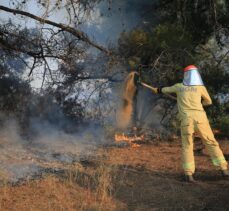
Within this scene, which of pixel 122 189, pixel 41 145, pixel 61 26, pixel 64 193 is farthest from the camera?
pixel 41 145

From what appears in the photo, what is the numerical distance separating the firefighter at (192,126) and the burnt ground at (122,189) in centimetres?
33

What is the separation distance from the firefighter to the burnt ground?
1.07 feet

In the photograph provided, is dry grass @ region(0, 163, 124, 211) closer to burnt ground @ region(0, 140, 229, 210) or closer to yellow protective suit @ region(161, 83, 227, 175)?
burnt ground @ region(0, 140, 229, 210)

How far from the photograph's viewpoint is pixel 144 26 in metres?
14.6

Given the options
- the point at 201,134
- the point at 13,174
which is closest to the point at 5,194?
the point at 13,174

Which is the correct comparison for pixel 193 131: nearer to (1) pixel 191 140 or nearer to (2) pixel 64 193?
(1) pixel 191 140

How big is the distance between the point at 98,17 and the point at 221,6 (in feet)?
12.1

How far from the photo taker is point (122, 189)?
7.58 meters

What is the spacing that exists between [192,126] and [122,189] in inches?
67.0

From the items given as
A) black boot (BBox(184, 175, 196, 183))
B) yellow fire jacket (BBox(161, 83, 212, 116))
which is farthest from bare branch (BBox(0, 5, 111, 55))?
black boot (BBox(184, 175, 196, 183))

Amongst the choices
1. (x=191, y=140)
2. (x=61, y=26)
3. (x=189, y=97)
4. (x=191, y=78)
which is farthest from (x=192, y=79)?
(x=61, y=26)

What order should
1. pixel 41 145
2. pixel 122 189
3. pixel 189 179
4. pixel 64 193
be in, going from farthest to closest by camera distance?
pixel 41 145 < pixel 189 179 < pixel 122 189 < pixel 64 193

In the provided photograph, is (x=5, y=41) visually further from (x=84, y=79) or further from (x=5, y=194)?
(x=5, y=194)

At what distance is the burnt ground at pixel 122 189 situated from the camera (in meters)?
6.62
